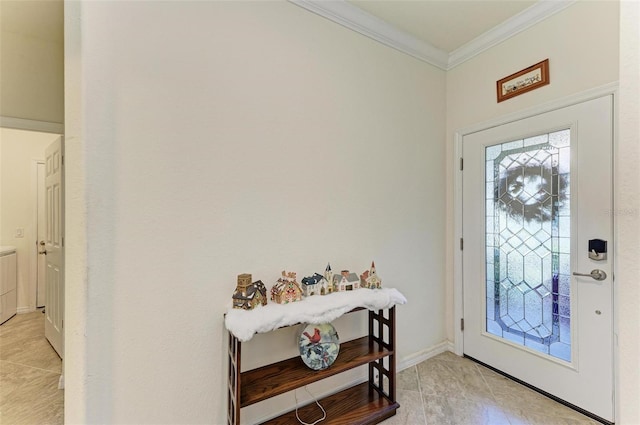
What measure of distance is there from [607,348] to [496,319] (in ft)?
2.11

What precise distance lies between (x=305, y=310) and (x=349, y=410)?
787 mm

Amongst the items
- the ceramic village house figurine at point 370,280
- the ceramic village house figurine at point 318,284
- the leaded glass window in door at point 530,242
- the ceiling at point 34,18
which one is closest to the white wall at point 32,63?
the ceiling at point 34,18

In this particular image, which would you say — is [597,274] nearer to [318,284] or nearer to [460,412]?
[460,412]

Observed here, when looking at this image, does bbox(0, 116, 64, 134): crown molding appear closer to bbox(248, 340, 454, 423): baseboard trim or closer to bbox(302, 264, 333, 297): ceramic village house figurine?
bbox(302, 264, 333, 297): ceramic village house figurine

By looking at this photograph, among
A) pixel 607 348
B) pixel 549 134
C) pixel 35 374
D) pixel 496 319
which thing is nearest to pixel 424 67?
pixel 549 134

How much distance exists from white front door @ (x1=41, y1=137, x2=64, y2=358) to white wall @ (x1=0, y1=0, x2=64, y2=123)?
283 mm

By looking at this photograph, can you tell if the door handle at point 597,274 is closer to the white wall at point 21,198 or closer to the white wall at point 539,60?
the white wall at point 539,60

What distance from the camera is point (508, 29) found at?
2.10m

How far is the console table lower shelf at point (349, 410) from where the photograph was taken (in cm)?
166

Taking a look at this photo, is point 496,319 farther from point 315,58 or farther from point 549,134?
point 315,58

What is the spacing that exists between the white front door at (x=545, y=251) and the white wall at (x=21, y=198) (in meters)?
5.01

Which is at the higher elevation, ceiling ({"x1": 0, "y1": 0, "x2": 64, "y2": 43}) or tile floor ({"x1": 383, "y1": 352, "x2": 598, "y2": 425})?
ceiling ({"x1": 0, "y1": 0, "x2": 64, "y2": 43})

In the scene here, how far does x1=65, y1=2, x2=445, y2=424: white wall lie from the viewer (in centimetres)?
128

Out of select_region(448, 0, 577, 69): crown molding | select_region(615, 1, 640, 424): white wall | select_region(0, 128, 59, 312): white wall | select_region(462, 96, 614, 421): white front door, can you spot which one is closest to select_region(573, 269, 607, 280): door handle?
select_region(462, 96, 614, 421): white front door
